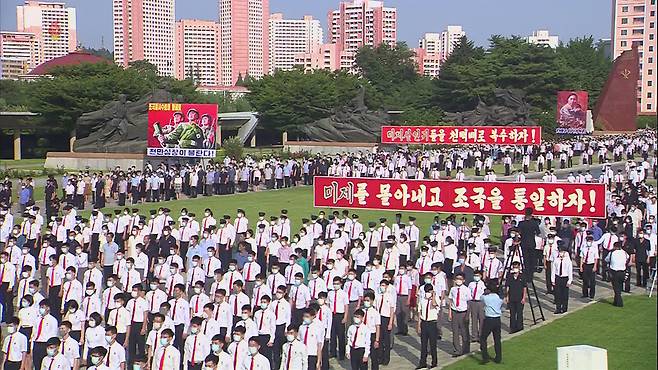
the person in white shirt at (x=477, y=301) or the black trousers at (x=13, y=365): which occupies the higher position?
the person in white shirt at (x=477, y=301)

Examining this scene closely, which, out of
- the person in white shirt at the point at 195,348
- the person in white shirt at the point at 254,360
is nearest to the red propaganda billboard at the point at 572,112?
the person in white shirt at the point at 195,348

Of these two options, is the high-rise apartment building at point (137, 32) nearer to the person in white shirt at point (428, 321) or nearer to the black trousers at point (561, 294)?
the black trousers at point (561, 294)

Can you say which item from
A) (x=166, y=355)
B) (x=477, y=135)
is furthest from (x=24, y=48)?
(x=166, y=355)

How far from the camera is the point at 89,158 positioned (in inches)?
1280

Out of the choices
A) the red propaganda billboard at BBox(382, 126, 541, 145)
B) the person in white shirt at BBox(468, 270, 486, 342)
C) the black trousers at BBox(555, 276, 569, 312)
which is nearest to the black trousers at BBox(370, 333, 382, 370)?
the person in white shirt at BBox(468, 270, 486, 342)

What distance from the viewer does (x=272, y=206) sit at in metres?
24.2

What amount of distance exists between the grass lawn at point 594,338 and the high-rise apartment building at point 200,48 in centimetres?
13160

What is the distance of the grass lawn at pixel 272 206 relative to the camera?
21703 millimetres

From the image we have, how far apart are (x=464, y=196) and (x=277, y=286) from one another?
2635 millimetres

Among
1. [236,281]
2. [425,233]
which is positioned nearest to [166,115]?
[425,233]

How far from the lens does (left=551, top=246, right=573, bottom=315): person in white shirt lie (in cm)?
1235

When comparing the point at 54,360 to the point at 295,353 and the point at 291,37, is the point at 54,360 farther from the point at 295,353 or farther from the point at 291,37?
the point at 291,37

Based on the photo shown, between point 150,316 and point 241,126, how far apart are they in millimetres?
43037

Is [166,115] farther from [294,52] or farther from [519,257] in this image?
[294,52]
